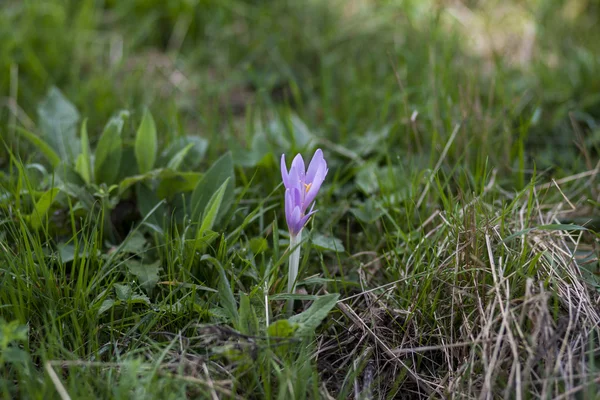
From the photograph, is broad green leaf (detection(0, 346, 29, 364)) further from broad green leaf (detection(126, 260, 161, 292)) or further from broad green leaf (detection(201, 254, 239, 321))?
broad green leaf (detection(201, 254, 239, 321))

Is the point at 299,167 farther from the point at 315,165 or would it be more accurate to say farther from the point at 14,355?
the point at 14,355

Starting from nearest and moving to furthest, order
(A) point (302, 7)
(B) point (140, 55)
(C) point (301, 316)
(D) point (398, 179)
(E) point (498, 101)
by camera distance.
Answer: (C) point (301, 316)
(D) point (398, 179)
(E) point (498, 101)
(B) point (140, 55)
(A) point (302, 7)

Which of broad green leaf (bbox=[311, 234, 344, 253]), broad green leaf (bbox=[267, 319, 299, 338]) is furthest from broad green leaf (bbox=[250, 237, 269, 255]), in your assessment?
broad green leaf (bbox=[267, 319, 299, 338])

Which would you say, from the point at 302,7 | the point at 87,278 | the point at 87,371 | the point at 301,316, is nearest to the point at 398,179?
the point at 301,316

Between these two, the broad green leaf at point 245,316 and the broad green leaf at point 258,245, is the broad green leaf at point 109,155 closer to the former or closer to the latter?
the broad green leaf at point 258,245

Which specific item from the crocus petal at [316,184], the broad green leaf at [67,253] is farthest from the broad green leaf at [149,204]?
the crocus petal at [316,184]

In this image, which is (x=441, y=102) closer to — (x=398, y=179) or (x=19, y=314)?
(x=398, y=179)
